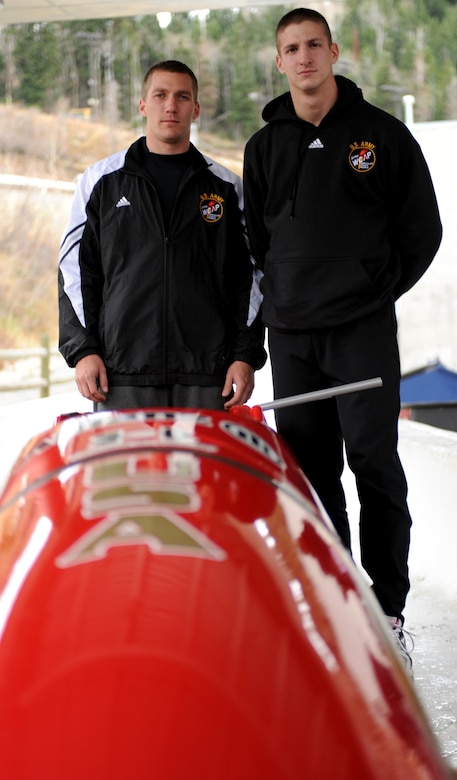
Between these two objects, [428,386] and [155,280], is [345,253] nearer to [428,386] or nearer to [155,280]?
[155,280]

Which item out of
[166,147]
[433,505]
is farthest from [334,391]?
[433,505]

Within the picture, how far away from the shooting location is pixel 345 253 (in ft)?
7.04

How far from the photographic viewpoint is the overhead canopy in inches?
200

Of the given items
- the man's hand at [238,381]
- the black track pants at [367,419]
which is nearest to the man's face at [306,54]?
the black track pants at [367,419]

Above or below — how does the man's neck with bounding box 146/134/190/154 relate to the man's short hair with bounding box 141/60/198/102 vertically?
below

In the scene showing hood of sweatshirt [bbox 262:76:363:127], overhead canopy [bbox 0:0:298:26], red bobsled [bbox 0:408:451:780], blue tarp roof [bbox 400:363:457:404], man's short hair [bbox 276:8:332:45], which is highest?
overhead canopy [bbox 0:0:298:26]

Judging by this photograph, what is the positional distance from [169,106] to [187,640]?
166 cm

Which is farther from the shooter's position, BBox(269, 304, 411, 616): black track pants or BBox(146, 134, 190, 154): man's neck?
BBox(146, 134, 190, 154): man's neck

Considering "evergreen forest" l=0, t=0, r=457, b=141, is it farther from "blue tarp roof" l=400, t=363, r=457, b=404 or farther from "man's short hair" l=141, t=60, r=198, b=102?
"man's short hair" l=141, t=60, r=198, b=102

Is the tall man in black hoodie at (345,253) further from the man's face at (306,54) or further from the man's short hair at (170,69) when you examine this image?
the man's short hair at (170,69)

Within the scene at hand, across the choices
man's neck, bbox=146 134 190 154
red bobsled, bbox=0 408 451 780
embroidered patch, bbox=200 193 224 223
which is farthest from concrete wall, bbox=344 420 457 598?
red bobsled, bbox=0 408 451 780

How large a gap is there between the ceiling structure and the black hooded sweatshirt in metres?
3.25

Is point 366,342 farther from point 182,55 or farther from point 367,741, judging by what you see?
point 182,55

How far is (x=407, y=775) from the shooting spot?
87 cm
